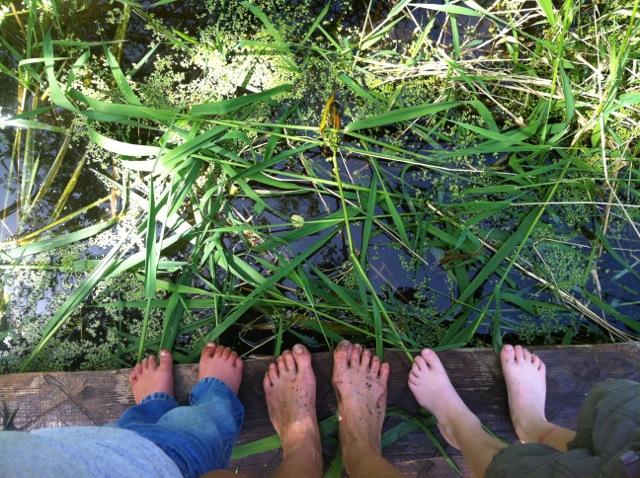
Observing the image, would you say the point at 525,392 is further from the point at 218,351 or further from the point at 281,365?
the point at 218,351

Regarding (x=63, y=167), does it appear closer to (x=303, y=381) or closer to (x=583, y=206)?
(x=303, y=381)

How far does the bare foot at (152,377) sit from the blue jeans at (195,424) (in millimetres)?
21

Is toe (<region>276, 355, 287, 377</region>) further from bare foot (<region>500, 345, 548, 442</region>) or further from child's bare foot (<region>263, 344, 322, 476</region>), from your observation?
bare foot (<region>500, 345, 548, 442</region>)

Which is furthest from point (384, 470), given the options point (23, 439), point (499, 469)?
point (23, 439)

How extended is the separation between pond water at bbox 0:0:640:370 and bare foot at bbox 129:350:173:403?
0.11 metres

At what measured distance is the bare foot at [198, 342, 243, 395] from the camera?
1.35m

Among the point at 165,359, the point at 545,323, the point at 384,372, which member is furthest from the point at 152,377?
the point at 545,323

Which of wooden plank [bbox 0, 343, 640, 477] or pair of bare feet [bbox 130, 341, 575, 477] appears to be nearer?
pair of bare feet [bbox 130, 341, 575, 477]

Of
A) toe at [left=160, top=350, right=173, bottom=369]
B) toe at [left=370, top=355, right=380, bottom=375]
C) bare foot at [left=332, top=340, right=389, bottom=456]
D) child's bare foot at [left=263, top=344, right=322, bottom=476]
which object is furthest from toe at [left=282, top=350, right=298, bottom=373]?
toe at [left=160, top=350, right=173, bottom=369]

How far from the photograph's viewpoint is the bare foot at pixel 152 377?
133cm

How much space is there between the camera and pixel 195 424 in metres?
1.20

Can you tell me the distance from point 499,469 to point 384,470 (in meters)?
0.31

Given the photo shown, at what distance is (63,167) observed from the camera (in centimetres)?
152

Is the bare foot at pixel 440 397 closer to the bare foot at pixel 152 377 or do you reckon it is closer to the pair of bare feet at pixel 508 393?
the pair of bare feet at pixel 508 393
